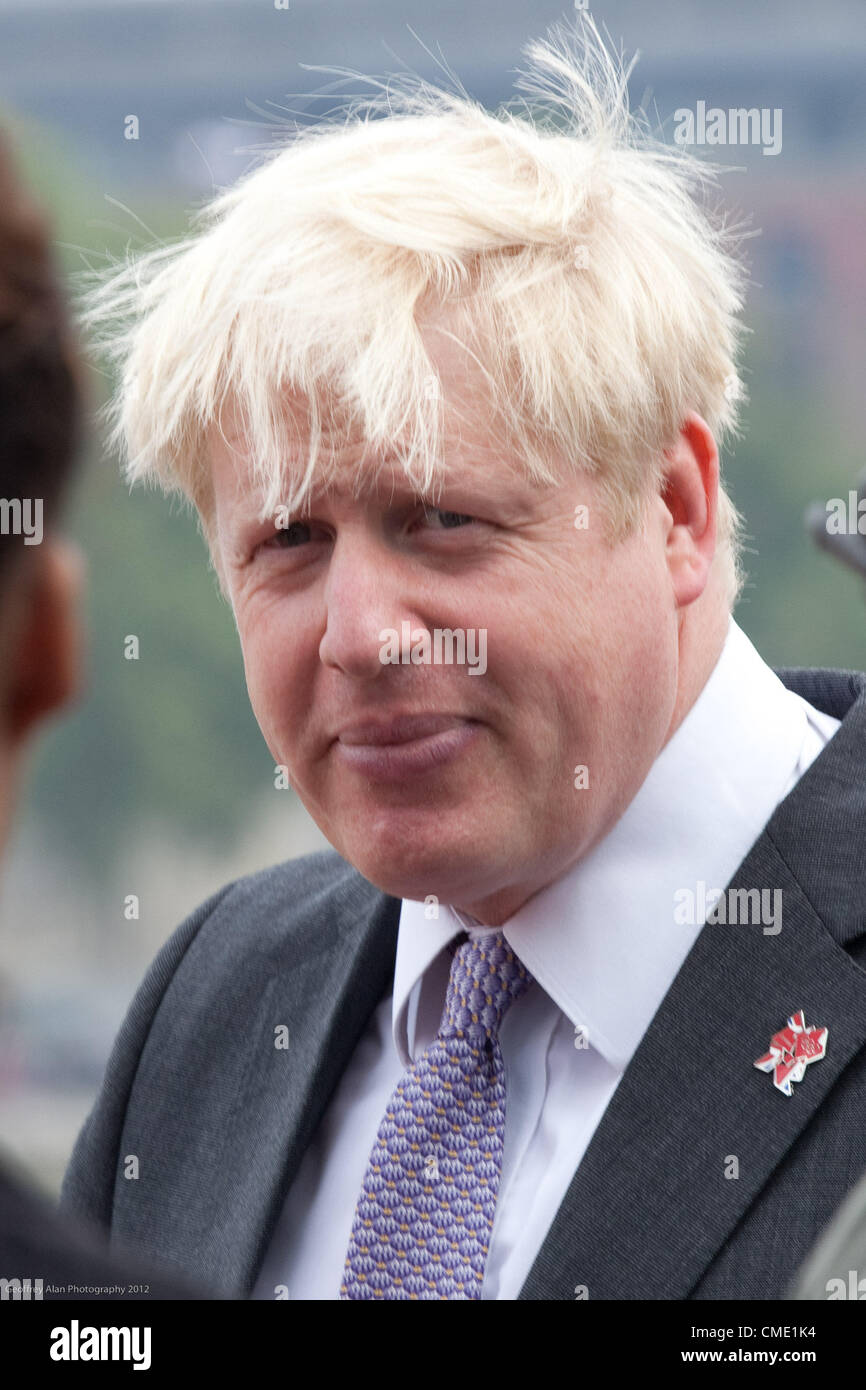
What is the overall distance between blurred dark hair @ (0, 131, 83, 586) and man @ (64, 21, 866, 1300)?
2.92 ft

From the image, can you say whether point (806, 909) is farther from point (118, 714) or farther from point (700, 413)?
point (118, 714)

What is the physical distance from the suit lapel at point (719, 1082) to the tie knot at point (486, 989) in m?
0.18

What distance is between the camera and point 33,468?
25.2 inches

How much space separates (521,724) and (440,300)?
419mm

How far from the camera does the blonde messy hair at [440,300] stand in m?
1.56

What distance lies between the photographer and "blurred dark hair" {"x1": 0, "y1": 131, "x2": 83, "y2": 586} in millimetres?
609

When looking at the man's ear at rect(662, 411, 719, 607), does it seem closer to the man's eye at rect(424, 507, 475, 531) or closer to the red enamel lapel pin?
the man's eye at rect(424, 507, 475, 531)

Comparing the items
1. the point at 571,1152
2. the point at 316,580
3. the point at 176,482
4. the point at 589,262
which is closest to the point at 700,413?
the point at 589,262

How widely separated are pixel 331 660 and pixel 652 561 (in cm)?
33

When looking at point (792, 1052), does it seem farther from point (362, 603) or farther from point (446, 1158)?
point (362, 603)

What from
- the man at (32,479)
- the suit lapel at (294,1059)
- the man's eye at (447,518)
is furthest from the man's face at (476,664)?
the man at (32,479)

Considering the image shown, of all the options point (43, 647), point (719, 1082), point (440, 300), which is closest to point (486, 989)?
point (719, 1082)

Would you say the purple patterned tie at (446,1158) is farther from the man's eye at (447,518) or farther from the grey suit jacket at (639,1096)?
the man's eye at (447,518)

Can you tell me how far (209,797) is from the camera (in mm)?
20047
